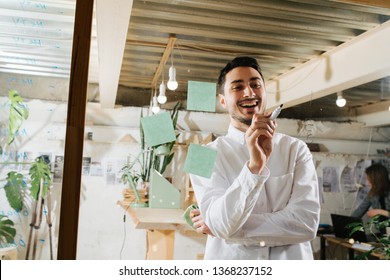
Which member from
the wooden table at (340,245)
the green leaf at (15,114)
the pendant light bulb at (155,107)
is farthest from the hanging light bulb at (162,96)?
the wooden table at (340,245)

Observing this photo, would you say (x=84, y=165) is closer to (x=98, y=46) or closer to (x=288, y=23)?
(x=98, y=46)

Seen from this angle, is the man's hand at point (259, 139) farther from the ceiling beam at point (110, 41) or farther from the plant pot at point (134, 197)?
the ceiling beam at point (110, 41)

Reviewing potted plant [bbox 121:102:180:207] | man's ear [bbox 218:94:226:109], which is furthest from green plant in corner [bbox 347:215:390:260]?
potted plant [bbox 121:102:180:207]

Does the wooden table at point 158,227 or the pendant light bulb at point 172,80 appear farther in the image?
the pendant light bulb at point 172,80

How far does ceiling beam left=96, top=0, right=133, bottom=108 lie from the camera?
4.85 feet

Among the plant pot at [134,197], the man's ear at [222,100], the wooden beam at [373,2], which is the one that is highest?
the wooden beam at [373,2]

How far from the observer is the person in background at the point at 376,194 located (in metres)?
1.89

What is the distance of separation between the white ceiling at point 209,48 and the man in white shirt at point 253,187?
0.12m

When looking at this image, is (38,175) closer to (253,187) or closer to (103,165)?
(103,165)

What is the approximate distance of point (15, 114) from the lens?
1.64 m

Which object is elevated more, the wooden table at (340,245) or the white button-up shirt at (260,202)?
the white button-up shirt at (260,202)

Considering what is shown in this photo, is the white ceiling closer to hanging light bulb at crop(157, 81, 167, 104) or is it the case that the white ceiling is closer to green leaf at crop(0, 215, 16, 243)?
hanging light bulb at crop(157, 81, 167, 104)

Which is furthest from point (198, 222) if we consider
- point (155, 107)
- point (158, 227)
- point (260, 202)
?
point (155, 107)
